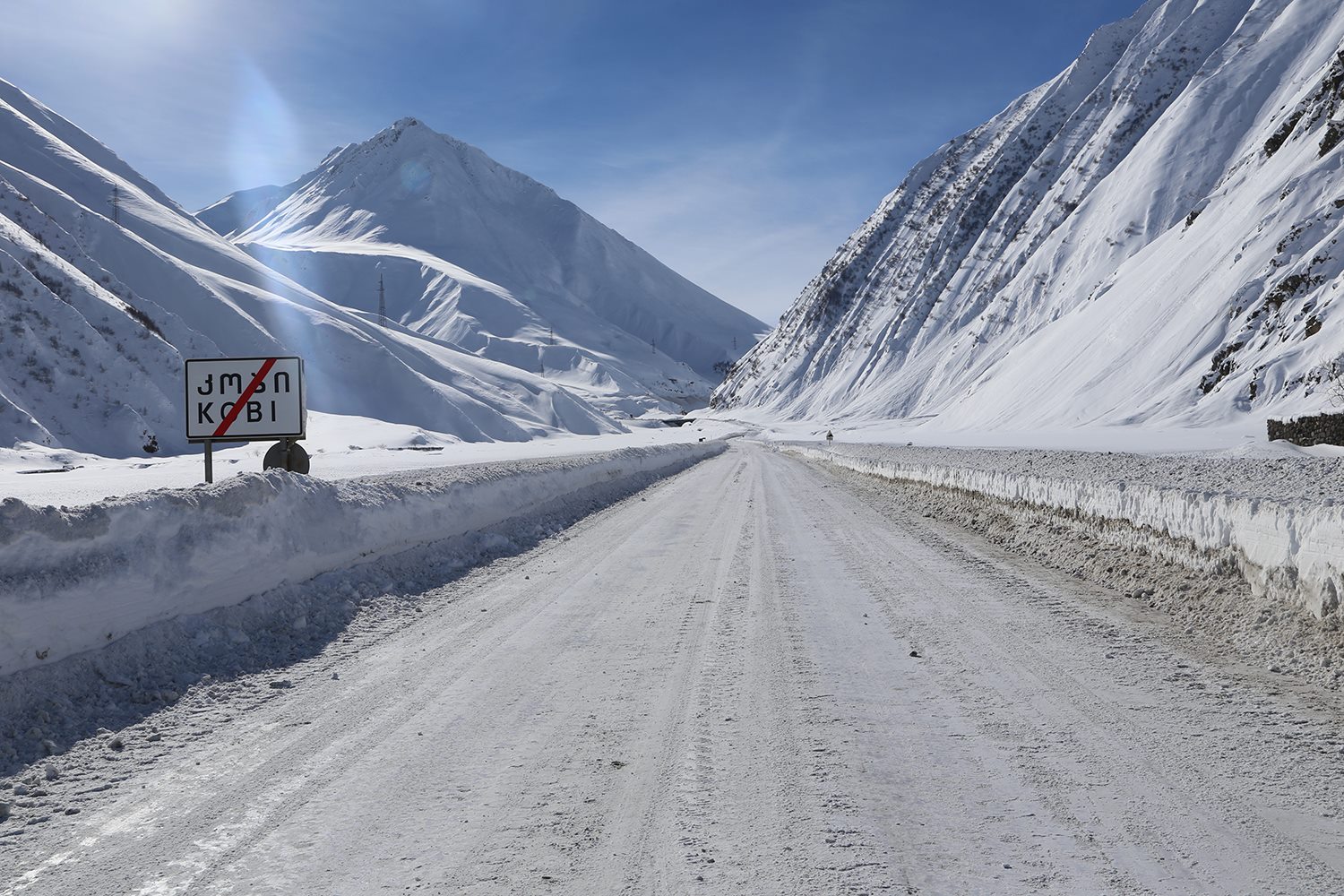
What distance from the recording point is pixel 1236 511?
7.35 metres

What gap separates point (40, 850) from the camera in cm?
338

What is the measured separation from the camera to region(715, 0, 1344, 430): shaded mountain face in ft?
152

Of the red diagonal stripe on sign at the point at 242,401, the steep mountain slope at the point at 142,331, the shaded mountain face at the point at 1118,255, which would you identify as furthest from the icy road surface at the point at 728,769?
the steep mountain slope at the point at 142,331

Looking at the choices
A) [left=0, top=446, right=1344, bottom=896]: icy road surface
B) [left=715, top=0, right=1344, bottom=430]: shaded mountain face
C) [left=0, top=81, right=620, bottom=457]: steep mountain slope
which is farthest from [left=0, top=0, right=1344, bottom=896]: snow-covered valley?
[left=0, top=81, right=620, bottom=457]: steep mountain slope

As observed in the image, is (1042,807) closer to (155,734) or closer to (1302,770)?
(1302,770)

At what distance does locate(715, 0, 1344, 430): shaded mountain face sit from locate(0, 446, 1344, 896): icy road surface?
40.6m

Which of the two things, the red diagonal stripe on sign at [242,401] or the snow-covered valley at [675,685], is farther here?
the red diagonal stripe on sign at [242,401]

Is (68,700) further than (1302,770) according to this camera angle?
Yes

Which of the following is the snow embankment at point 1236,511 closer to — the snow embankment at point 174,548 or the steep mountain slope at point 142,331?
the snow embankment at point 174,548

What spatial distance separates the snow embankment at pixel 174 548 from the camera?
508 cm

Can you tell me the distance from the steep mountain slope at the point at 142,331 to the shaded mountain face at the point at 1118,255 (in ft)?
135

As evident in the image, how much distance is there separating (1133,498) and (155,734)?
31.1 feet

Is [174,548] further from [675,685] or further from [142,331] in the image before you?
[142,331]

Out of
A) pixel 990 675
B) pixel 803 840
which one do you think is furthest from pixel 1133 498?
pixel 803 840
